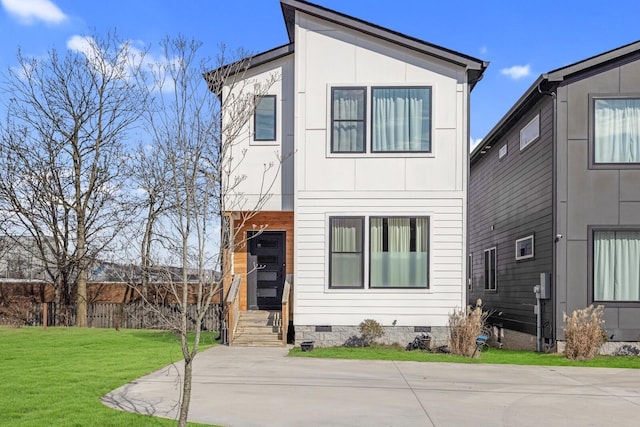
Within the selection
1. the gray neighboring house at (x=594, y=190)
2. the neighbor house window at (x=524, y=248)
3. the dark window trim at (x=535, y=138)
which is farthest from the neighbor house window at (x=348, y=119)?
the neighbor house window at (x=524, y=248)

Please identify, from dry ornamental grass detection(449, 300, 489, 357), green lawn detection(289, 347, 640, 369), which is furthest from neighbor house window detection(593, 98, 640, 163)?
dry ornamental grass detection(449, 300, 489, 357)

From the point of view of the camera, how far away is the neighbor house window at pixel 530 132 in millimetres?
14711

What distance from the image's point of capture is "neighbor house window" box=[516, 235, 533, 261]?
1524 centimetres

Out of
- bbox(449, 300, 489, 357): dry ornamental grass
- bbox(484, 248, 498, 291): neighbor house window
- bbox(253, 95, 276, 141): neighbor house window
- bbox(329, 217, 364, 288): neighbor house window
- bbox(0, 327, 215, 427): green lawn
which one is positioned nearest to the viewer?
bbox(0, 327, 215, 427): green lawn

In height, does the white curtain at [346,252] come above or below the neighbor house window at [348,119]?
below

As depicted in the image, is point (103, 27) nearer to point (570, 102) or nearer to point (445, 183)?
point (445, 183)

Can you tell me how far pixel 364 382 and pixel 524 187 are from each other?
8946 mm

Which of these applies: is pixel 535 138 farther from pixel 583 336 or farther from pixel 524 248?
pixel 583 336

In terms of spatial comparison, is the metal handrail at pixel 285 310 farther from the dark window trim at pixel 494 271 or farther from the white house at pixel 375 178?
the dark window trim at pixel 494 271

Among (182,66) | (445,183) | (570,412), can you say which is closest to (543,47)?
(445,183)

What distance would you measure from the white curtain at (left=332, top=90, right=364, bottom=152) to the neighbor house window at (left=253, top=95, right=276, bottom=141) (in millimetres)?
1483

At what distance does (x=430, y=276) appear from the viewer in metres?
13.2

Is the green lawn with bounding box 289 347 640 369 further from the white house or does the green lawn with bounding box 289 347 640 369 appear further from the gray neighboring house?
the gray neighboring house

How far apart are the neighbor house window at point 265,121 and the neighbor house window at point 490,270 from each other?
9.06 m
